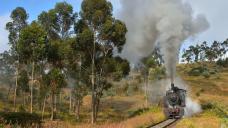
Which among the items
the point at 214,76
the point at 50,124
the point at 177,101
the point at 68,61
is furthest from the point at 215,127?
the point at 214,76

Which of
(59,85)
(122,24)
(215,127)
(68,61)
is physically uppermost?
(122,24)

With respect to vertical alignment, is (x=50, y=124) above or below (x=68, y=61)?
below

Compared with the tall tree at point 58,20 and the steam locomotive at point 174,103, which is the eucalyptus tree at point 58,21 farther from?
the steam locomotive at point 174,103

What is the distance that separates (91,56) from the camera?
4741 cm

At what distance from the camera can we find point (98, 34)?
46719 millimetres

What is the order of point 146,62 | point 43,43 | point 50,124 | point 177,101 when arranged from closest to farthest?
point 50,124 → point 177,101 → point 43,43 → point 146,62

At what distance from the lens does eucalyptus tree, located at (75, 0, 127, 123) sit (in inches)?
1800

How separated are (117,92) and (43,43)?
2394 inches

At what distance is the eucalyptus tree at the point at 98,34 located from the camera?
150 ft

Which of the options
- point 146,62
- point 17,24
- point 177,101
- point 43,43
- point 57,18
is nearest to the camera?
point 177,101

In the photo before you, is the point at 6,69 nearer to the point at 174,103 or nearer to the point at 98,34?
the point at 98,34

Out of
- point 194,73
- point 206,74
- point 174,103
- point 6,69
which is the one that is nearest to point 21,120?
point 174,103

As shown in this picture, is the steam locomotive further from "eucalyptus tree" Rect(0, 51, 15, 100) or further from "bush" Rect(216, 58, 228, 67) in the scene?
"bush" Rect(216, 58, 228, 67)

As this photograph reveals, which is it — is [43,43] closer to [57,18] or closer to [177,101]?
[57,18]
